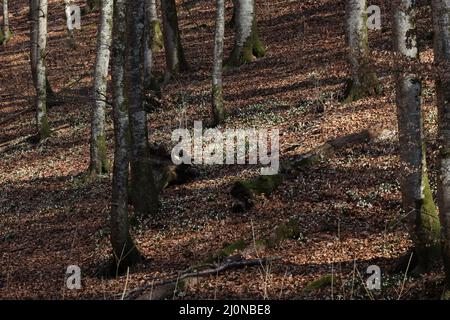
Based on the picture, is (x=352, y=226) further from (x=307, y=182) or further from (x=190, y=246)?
(x=190, y=246)

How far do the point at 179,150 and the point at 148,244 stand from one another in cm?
408

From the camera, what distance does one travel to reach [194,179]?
1619 centimetres

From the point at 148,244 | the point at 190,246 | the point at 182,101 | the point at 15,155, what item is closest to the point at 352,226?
the point at 190,246

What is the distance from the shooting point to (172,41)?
26125 mm

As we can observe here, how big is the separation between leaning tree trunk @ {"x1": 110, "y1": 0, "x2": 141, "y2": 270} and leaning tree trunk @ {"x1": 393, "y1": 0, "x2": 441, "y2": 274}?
492 cm

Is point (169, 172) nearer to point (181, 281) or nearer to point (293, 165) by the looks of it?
point (293, 165)

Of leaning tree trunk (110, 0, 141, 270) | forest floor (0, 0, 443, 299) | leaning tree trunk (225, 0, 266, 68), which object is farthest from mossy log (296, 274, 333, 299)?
leaning tree trunk (225, 0, 266, 68)

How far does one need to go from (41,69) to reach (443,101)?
16044 millimetres

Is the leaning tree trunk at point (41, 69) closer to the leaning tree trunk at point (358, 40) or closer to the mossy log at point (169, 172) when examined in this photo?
the mossy log at point (169, 172)

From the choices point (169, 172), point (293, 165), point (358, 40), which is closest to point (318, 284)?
point (293, 165)

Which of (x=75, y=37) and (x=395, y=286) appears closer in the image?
(x=395, y=286)

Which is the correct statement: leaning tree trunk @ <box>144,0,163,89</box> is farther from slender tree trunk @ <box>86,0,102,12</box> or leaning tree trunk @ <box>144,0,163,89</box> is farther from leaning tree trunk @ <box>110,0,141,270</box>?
slender tree trunk @ <box>86,0,102,12</box>

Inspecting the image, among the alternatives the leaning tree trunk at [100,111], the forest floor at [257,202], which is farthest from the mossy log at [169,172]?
the leaning tree trunk at [100,111]
